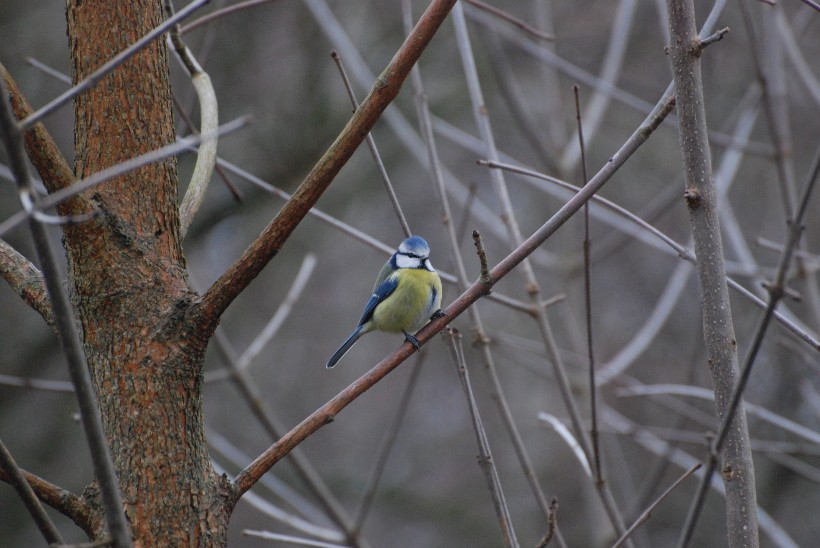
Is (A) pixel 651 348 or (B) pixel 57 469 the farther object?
(A) pixel 651 348

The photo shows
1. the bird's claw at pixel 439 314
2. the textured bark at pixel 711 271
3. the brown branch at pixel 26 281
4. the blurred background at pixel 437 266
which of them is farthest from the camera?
the blurred background at pixel 437 266

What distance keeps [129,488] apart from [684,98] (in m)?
1.19

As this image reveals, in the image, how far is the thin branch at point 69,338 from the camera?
82 centimetres

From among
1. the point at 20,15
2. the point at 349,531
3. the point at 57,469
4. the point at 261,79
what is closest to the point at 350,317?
the point at 261,79

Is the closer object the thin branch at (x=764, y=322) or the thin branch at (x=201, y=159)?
the thin branch at (x=764, y=322)

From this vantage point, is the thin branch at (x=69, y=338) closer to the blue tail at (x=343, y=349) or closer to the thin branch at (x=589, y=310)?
the thin branch at (x=589, y=310)

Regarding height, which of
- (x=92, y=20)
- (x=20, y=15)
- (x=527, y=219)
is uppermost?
(x=20, y=15)

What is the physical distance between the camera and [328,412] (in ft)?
4.66

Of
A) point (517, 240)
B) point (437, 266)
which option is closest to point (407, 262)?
point (517, 240)

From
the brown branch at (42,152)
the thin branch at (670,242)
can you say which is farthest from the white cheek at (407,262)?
the brown branch at (42,152)

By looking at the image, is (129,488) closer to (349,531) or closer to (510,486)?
(349,531)

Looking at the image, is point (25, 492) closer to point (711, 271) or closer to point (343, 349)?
point (711, 271)

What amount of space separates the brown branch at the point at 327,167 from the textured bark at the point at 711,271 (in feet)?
1.45

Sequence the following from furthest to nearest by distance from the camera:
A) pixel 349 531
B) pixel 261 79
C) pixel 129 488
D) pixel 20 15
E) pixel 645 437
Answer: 1. pixel 261 79
2. pixel 20 15
3. pixel 645 437
4. pixel 349 531
5. pixel 129 488
